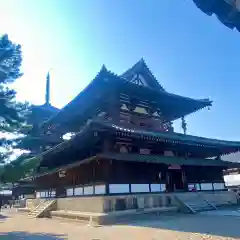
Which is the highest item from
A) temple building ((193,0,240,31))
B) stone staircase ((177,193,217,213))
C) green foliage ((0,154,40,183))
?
Answer: temple building ((193,0,240,31))

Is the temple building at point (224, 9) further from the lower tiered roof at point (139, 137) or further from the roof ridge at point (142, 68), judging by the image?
the roof ridge at point (142, 68)

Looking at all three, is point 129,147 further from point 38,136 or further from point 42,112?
point 42,112

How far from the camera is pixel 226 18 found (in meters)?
2.18

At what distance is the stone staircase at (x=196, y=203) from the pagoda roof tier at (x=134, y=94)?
6.70 meters

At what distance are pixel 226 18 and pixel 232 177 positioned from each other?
34.1 m

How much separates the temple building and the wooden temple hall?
1368 centimetres

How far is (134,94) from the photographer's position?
2044 cm

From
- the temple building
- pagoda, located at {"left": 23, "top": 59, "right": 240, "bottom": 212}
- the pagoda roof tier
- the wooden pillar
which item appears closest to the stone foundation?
pagoda, located at {"left": 23, "top": 59, "right": 240, "bottom": 212}

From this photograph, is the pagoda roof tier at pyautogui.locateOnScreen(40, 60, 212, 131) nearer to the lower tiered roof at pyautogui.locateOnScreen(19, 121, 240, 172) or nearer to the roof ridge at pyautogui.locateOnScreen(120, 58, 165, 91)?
the roof ridge at pyautogui.locateOnScreen(120, 58, 165, 91)

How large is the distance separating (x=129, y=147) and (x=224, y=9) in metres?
16.6

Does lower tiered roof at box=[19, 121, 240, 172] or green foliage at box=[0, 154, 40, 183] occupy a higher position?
lower tiered roof at box=[19, 121, 240, 172]

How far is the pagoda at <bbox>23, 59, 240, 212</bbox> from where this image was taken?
1719 centimetres

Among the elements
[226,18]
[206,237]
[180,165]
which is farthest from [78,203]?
[226,18]

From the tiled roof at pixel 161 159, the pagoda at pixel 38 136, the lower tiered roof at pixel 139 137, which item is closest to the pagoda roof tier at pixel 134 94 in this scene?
the lower tiered roof at pixel 139 137
